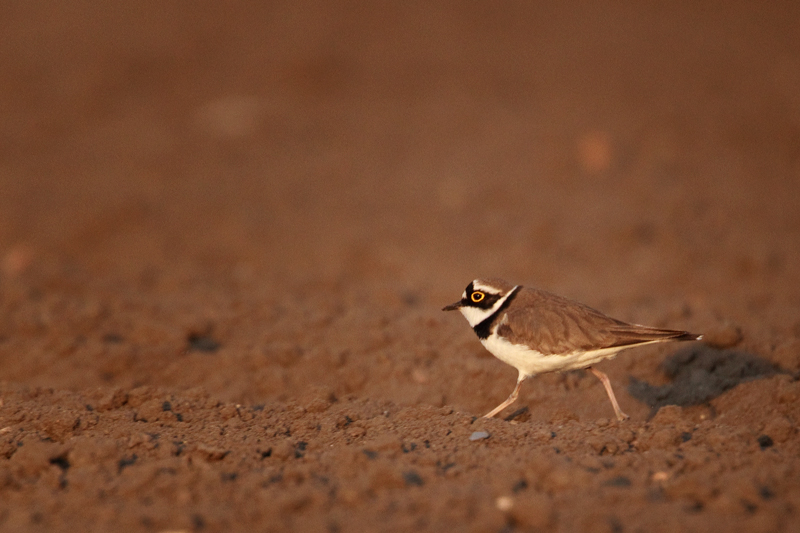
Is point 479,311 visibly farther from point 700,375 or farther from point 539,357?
point 700,375

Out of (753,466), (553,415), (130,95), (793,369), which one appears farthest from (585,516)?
(130,95)

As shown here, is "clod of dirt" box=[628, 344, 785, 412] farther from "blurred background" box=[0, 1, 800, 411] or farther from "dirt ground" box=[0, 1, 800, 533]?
"blurred background" box=[0, 1, 800, 411]

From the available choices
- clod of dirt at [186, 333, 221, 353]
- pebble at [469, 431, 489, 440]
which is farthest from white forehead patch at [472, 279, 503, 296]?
clod of dirt at [186, 333, 221, 353]

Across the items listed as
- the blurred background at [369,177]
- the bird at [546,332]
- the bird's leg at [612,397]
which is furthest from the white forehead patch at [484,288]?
the blurred background at [369,177]

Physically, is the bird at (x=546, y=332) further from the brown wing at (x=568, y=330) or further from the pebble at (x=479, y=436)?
the pebble at (x=479, y=436)

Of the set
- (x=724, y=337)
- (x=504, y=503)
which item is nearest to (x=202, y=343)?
(x=504, y=503)
